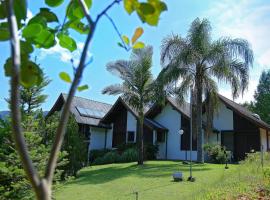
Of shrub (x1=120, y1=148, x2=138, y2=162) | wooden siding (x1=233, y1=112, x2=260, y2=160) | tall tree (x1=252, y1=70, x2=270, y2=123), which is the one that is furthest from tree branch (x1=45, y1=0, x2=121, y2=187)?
tall tree (x1=252, y1=70, x2=270, y2=123)

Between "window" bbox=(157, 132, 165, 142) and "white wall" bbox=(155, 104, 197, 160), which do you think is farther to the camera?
"window" bbox=(157, 132, 165, 142)

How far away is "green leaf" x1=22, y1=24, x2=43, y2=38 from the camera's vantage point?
4.20 feet

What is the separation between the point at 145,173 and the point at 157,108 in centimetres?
1287

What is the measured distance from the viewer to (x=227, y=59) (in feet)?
71.8

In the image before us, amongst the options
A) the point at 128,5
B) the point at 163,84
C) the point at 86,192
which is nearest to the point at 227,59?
the point at 163,84

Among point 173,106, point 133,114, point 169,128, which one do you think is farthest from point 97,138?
point 173,106

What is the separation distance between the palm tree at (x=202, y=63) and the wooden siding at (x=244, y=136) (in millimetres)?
6404

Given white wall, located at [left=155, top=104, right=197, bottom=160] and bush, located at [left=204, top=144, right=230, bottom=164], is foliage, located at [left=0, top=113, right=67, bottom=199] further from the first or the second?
white wall, located at [left=155, top=104, right=197, bottom=160]

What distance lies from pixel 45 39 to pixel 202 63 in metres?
21.6

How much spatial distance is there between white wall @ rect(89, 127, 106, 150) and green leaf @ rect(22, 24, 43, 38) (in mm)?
29392

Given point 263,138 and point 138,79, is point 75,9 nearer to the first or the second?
point 138,79

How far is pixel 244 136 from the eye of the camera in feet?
91.6

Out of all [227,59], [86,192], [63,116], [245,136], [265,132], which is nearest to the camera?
[63,116]

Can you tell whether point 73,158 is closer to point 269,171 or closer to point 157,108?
point 269,171
